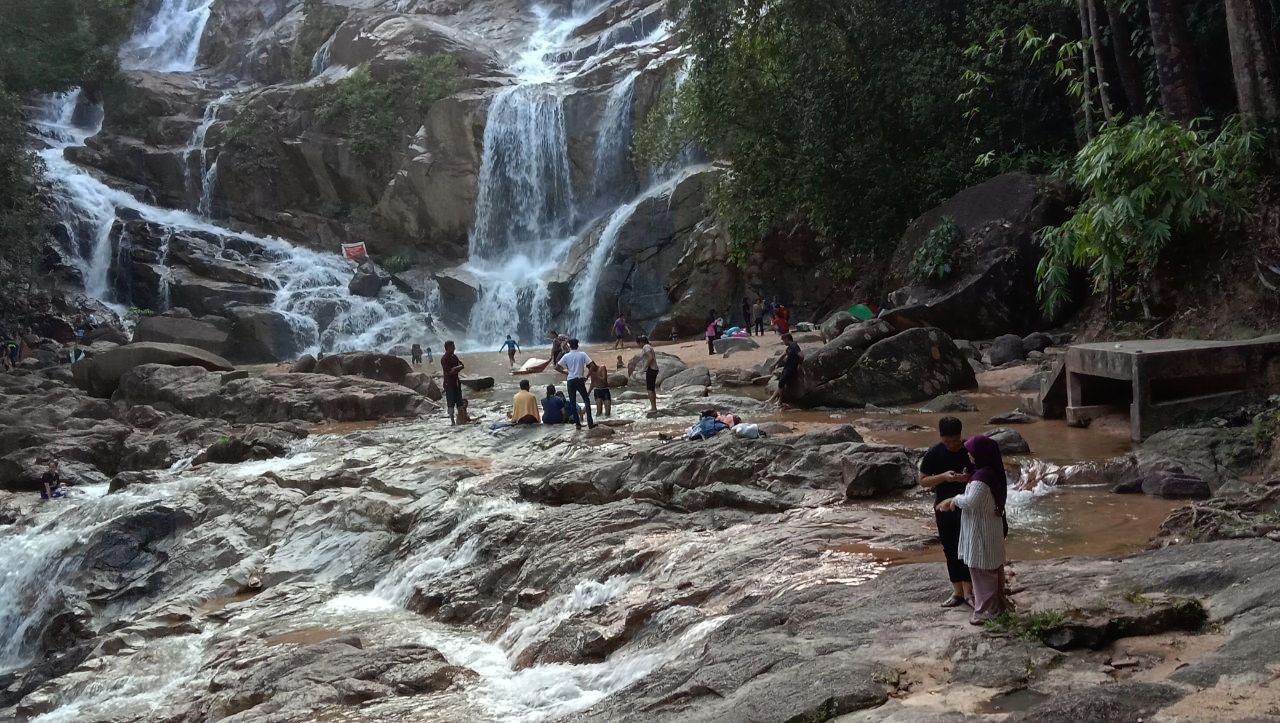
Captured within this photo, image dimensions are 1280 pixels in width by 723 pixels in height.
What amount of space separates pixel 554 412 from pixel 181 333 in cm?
1860

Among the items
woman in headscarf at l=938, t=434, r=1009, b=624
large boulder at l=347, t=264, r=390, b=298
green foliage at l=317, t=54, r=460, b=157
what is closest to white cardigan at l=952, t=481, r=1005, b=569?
woman in headscarf at l=938, t=434, r=1009, b=624

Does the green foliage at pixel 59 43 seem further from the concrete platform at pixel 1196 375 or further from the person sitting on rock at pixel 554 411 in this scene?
the concrete platform at pixel 1196 375

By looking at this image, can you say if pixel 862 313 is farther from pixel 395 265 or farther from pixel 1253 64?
pixel 395 265

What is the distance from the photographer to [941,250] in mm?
18906

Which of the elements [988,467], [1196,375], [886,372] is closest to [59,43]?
[886,372]

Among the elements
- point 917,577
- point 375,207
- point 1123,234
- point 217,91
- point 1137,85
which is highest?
point 217,91

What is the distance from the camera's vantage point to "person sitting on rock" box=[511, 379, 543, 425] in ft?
50.7

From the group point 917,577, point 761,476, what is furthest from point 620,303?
point 917,577

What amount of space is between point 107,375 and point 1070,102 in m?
22.5

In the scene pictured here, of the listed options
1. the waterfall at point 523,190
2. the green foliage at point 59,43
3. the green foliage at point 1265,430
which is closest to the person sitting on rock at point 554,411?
the green foliage at point 1265,430

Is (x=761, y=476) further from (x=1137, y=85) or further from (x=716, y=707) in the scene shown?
(x=1137, y=85)

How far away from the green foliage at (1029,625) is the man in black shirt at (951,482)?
0.53m

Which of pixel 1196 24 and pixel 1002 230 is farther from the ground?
pixel 1196 24

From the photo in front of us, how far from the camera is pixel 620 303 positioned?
104 feet
